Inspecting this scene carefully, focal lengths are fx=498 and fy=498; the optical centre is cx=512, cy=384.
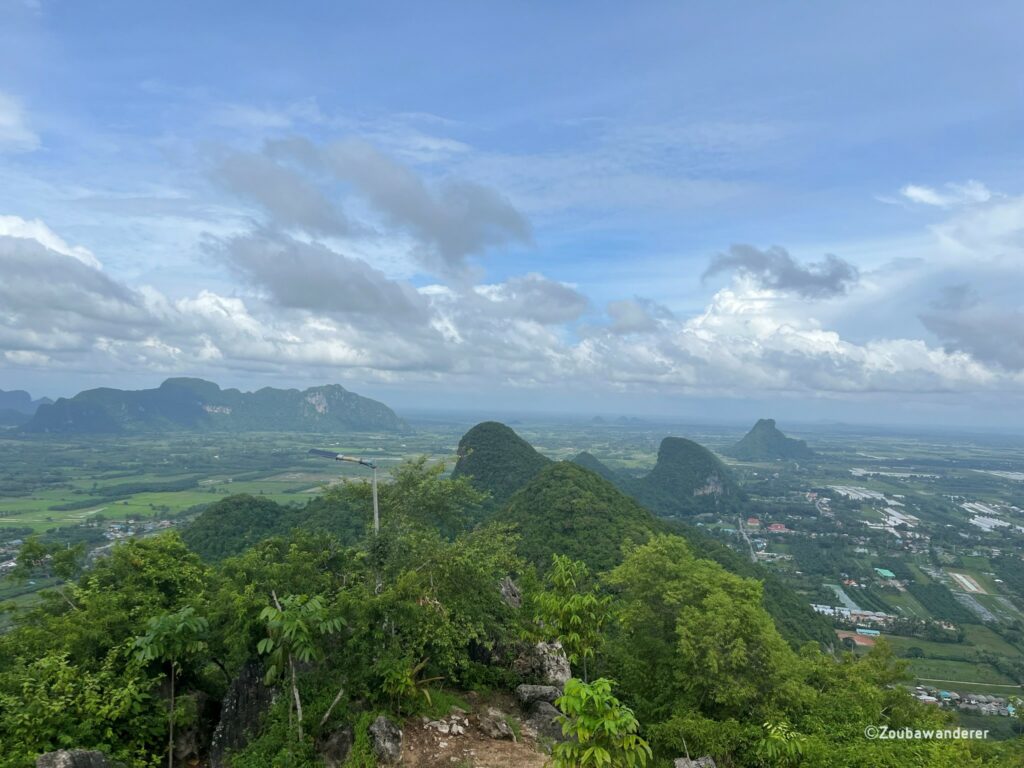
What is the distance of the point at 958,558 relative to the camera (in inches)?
3115

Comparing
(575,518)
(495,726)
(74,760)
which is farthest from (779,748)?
(575,518)

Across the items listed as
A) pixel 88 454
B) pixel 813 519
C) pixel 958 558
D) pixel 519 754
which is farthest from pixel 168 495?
pixel 958 558

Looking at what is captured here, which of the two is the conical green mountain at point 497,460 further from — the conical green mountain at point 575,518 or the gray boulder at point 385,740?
the gray boulder at point 385,740

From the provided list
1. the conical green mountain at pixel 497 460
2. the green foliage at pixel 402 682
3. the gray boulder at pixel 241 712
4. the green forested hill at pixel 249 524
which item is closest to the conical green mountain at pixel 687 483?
the conical green mountain at pixel 497 460

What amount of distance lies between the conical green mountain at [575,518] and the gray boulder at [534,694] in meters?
24.7

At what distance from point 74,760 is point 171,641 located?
236 cm

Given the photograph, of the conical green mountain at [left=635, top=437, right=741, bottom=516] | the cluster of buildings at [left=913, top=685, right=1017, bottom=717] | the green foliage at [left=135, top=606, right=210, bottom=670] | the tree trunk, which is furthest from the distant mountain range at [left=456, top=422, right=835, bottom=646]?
the conical green mountain at [left=635, top=437, right=741, bottom=516]

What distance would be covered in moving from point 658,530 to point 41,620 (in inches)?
1710

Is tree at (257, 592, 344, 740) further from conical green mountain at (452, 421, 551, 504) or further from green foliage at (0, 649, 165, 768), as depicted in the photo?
conical green mountain at (452, 421, 551, 504)

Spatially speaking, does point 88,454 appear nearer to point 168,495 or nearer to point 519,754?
point 168,495

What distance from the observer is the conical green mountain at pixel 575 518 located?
39500 millimetres

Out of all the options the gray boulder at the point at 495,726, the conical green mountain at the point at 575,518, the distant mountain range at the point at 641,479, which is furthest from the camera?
the distant mountain range at the point at 641,479

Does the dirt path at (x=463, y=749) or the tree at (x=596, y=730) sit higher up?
the tree at (x=596, y=730)

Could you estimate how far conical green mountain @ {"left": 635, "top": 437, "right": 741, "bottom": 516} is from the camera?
113m
